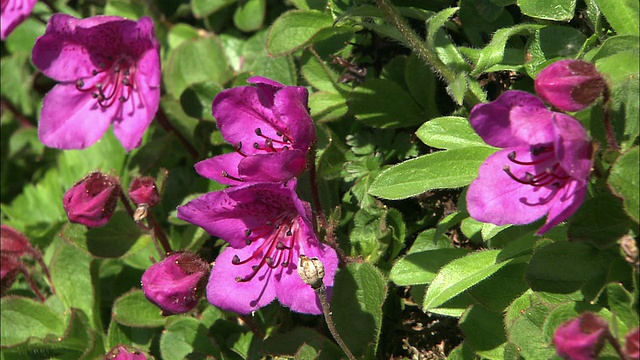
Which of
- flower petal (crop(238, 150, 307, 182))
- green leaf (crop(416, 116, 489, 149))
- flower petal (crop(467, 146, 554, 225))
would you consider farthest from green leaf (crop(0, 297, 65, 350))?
flower petal (crop(467, 146, 554, 225))

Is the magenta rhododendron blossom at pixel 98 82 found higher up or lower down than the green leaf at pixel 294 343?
higher up

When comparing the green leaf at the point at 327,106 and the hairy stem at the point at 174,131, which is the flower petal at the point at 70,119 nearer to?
the hairy stem at the point at 174,131

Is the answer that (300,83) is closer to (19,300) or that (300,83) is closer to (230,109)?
(230,109)

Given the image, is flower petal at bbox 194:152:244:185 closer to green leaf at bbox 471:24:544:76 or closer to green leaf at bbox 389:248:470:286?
green leaf at bbox 389:248:470:286

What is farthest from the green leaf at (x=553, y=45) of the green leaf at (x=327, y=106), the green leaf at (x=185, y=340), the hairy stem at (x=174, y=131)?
the hairy stem at (x=174, y=131)

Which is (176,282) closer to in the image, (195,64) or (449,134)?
(449,134)

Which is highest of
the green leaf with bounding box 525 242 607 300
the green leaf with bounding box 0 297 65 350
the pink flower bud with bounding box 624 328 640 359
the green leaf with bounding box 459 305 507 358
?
the pink flower bud with bounding box 624 328 640 359

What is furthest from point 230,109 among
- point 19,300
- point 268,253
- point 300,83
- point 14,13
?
point 14,13
